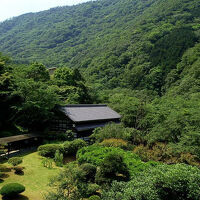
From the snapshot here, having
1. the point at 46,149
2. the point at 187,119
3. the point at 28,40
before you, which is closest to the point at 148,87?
the point at 187,119

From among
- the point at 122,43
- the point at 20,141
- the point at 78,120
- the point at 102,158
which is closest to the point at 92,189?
the point at 102,158

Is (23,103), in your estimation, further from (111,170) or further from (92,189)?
(92,189)

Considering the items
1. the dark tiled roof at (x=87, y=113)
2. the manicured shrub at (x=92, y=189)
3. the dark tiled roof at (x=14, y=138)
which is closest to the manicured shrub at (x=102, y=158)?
the manicured shrub at (x=92, y=189)

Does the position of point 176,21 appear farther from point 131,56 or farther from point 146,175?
point 146,175

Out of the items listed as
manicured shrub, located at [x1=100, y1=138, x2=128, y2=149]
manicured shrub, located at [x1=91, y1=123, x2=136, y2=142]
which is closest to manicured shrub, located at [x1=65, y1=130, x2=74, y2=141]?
manicured shrub, located at [x1=91, y1=123, x2=136, y2=142]

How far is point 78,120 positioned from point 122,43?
64.9 m

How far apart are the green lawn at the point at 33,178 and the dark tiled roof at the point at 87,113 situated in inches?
312

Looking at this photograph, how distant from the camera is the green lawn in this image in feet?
36.3

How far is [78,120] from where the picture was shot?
2267 centimetres

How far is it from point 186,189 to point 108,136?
12.2 m

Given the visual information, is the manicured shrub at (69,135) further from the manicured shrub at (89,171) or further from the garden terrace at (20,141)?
the manicured shrub at (89,171)

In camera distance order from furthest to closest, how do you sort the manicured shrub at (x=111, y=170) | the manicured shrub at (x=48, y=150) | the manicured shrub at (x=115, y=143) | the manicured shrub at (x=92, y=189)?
the manicured shrub at (x=115, y=143) < the manicured shrub at (x=48, y=150) < the manicured shrub at (x=111, y=170) < the manicured shrub at (x=92, y=189)

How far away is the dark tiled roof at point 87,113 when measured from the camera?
23.5 metres

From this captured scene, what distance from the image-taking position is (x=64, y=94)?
32.4 meters
